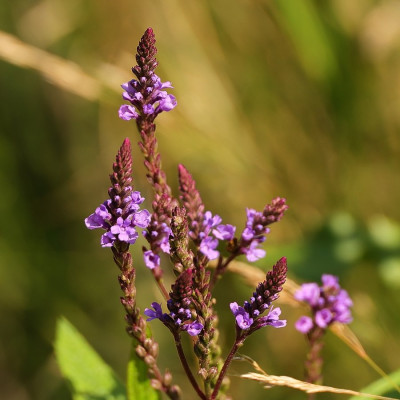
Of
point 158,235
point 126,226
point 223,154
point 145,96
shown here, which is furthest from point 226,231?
point 223,154

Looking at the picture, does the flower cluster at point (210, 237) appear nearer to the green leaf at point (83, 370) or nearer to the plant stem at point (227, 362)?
the plant stem at point (227, 362)

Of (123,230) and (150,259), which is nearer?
(123,230)

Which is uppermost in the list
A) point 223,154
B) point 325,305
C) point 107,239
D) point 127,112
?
point 223,154

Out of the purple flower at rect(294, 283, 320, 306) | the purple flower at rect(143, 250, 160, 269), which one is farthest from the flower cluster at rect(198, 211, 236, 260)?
the purple flower at rect(294, 283, 320, 306)

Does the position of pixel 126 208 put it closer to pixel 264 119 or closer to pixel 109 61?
pixel 264 119

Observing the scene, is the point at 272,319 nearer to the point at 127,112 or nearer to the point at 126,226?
the point at 126,226

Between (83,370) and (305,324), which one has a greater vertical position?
Result: (305,324)

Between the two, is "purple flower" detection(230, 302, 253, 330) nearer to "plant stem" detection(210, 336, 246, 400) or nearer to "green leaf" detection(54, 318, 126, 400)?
"plant stem" detection(210, 336, 246, 400)
